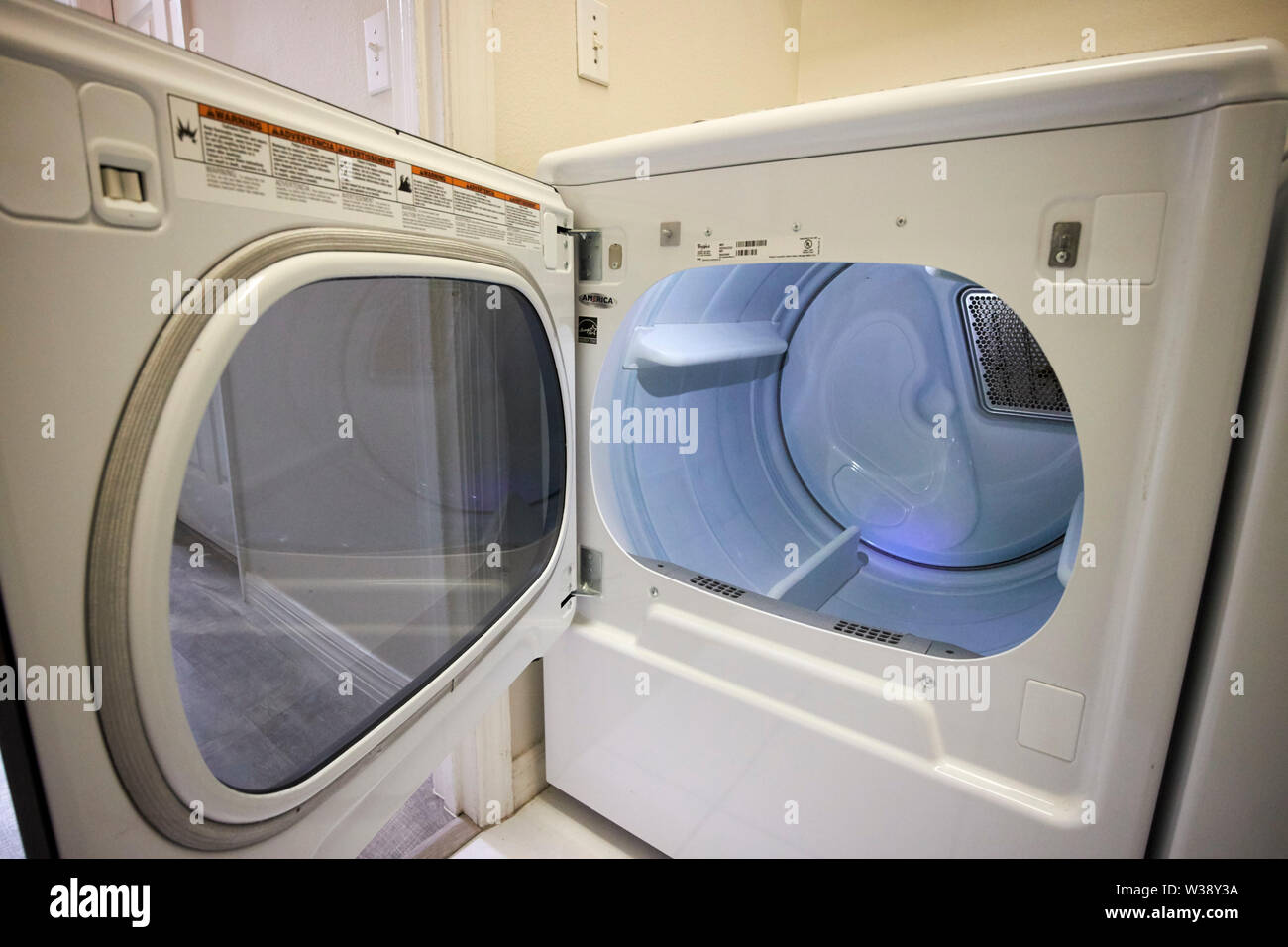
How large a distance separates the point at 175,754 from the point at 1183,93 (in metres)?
0.94

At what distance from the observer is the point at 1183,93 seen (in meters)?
0.52

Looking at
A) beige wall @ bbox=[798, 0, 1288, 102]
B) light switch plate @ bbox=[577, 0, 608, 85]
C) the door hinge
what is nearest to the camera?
the door hinge

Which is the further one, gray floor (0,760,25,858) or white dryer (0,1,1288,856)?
gray floor (0,760,25,858)

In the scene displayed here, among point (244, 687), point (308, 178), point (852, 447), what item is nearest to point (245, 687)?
point (244, 687)

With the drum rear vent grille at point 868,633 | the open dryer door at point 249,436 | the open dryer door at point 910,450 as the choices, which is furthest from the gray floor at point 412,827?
the drum rear vent grille at point 868,633

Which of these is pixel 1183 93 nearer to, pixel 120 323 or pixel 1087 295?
pixel 1087 295

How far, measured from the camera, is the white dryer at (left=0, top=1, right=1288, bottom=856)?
15.2 inches

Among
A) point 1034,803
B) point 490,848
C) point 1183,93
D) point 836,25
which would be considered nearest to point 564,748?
point 490,848

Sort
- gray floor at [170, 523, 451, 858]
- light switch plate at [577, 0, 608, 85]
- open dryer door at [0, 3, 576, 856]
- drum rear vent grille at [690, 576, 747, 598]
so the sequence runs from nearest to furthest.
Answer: open dryer door at [0, 3, 576, 856] → gray floor at [170, 523, 451, 858] → drum rear vent grille at [690, 576, 747, 598] → light switch plate at [577, 0, 608, 85]

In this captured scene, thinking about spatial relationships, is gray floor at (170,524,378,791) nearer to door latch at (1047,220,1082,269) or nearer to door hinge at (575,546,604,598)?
door hinge at (575,546,604,598)

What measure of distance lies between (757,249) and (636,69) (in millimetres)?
788

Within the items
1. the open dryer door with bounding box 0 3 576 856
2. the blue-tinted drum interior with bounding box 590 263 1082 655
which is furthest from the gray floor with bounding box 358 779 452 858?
the blue-tinted drum interior with bounding box 590 263 1082 655

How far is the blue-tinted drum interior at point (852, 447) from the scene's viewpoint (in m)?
1.11

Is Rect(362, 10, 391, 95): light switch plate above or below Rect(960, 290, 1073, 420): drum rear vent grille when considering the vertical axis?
above
